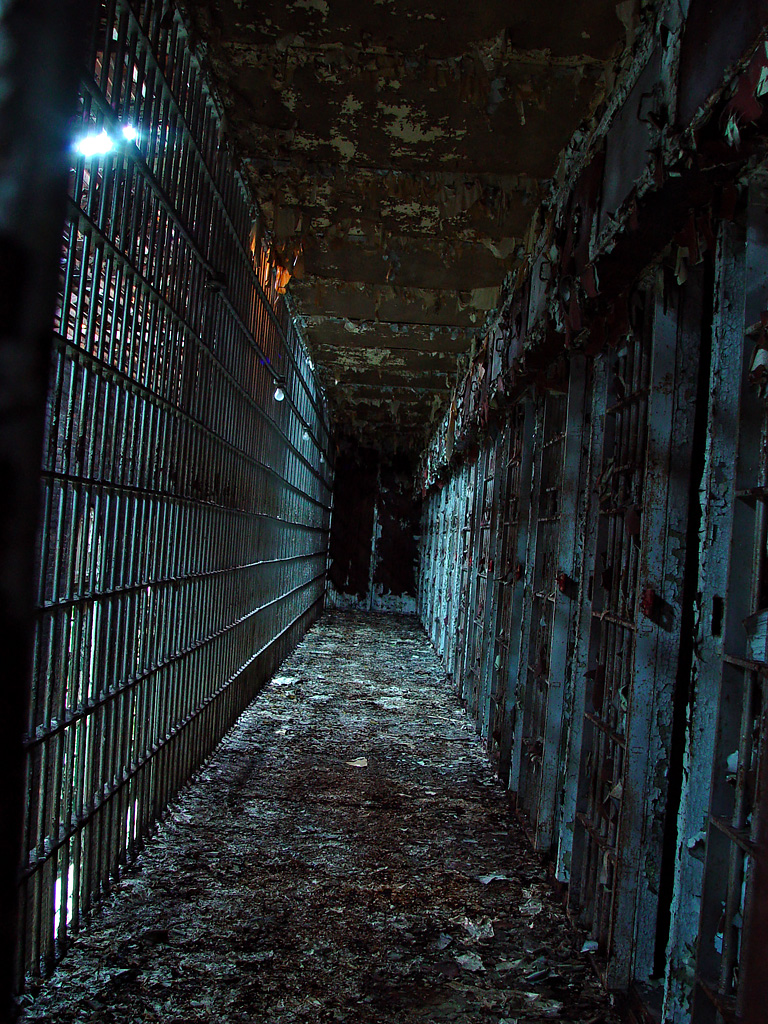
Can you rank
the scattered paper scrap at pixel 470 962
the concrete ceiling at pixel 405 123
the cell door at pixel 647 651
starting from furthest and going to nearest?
the concrete ceiling at pixel 405 123, the scattered paper scrap at pixel 470 962, the cell door at pixel 647 651

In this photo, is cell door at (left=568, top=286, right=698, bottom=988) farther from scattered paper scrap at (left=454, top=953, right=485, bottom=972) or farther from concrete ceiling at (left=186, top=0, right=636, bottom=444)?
concrete ceiling at (left=186, top=0, right=636, bottom=444)

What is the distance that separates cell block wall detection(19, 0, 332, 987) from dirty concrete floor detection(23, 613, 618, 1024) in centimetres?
21

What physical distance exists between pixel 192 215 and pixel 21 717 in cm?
371

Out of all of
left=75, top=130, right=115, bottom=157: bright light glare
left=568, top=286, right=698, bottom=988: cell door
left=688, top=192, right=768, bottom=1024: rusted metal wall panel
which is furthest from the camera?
left=568, top=286, right=698, bottom=988: cell door

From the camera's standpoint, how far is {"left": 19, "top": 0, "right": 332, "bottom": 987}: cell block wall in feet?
7.62

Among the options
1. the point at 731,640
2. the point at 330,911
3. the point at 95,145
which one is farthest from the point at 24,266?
the point at 330,911

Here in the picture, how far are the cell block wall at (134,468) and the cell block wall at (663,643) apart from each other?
181cm

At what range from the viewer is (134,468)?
9.89 feet

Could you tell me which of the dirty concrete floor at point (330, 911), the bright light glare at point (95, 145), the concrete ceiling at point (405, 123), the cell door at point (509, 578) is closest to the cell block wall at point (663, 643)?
the dirty concrete floor at point (330, 911)

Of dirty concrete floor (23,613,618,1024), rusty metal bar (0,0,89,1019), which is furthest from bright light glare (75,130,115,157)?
dirty concrete floor (23,613,618,1024)

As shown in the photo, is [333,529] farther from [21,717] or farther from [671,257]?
[21,717]

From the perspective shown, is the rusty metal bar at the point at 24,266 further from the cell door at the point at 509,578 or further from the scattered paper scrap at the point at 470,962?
the cell door at the point at 509,578

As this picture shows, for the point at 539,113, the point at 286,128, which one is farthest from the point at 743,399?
the point at 286,128

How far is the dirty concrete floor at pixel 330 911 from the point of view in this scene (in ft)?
7.68
